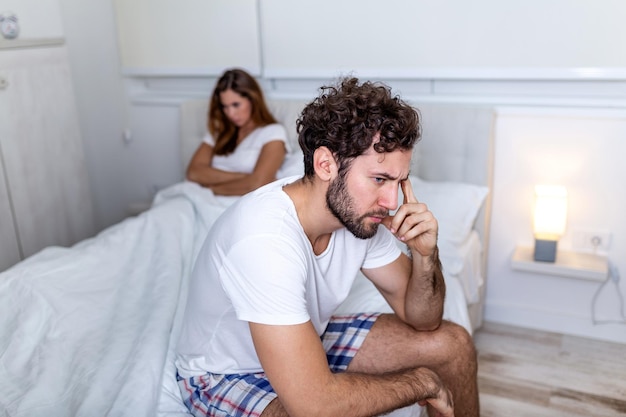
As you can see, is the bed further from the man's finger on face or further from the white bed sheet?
the man's finger on face

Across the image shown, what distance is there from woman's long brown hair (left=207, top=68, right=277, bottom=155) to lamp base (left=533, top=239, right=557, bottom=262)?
125 cm

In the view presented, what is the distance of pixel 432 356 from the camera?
153 centimetres

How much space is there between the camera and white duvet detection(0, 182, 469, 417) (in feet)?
4.75

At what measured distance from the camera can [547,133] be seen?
7.86ft

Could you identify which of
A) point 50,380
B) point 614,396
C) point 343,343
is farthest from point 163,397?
point 614,396

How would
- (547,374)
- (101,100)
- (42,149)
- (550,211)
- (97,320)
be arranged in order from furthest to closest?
(101,100) < (42,149) < (550,211) < (547,374) < (97,320)

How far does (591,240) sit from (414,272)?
123 cm

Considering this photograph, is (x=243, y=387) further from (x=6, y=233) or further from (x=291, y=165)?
(x=6, y=233)

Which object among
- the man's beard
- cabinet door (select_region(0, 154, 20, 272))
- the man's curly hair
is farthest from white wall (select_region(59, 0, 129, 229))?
the man's beard

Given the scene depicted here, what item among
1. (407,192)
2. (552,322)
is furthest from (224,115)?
(552,322)

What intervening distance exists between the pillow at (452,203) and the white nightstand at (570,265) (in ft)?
0.90

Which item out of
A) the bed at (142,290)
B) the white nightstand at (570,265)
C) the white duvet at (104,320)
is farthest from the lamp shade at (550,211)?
the white duvet at (104,320)

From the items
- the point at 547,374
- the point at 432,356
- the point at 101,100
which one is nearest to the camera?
the point at 432,356

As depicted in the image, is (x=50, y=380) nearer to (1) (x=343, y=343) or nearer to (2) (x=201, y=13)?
(1) (x=343, y=343)
